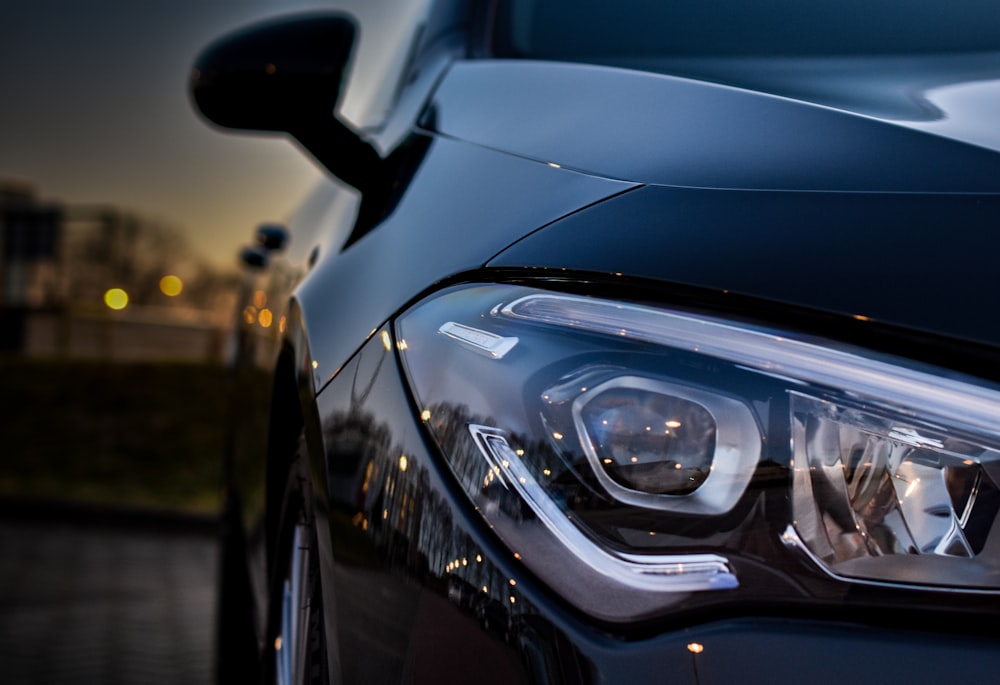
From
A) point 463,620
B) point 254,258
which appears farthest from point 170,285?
point 463,620

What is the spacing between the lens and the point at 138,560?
6.76 meters

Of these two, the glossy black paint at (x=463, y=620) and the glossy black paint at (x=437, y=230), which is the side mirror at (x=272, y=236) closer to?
the glossy black paint at (x=437, y=230)

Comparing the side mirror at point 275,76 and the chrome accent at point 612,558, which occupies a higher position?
the side mirror at point 275,76

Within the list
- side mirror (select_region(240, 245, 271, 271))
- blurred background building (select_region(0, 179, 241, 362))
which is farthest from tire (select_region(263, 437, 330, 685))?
blurred background building (select_region(0, 179, 241, 362))

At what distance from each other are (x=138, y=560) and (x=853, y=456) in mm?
6626

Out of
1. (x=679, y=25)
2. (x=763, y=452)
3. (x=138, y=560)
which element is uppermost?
(x=679, y=25)

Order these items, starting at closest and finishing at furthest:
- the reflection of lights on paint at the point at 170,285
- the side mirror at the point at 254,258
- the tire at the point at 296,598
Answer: the tire at the point at 296,598
the side mirror at the point at 254,258
the reflection of lights on paint at the point at 170,285

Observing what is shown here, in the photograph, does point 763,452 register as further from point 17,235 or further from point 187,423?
point 17,235

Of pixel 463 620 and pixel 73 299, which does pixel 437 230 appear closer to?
pixel 463 620

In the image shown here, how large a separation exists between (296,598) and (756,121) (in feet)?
2.54

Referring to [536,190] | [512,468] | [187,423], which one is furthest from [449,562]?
[187,423]

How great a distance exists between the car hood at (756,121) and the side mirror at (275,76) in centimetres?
27

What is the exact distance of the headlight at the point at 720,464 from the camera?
2.59 feet

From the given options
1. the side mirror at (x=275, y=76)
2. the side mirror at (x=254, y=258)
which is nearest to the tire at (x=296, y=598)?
the side mirror at (x=275, y=76)
